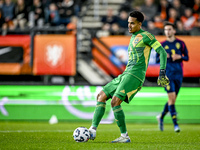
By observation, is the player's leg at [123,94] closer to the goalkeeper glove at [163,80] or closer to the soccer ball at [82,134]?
the goalkeeper glove at [163,80]

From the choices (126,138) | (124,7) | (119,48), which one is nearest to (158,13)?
(124,7)

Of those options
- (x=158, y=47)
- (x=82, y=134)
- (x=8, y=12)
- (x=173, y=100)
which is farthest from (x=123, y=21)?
(x=82, y=134)

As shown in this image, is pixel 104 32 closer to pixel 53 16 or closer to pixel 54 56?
pixel 54 56

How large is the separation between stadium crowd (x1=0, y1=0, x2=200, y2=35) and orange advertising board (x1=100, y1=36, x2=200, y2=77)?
414mm

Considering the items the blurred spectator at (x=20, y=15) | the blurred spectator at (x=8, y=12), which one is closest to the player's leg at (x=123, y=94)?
the blurred spectator at (x=20, y=15)

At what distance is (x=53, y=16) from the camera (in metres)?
15.0

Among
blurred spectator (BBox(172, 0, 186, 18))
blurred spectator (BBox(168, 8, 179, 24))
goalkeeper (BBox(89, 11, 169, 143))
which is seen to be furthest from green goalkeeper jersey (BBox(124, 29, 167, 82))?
blurred spectator (BBox(172, 0, 186, 18))

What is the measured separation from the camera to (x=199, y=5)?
16.8 meters

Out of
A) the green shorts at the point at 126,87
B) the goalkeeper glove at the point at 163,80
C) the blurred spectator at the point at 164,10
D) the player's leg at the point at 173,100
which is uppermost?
the blurred spectator at the point at 164,10

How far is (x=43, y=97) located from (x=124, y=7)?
17.3 ft

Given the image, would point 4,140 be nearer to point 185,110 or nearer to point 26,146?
point 26,146

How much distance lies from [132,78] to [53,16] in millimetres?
8452

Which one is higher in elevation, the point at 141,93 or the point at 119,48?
the point at 119,48

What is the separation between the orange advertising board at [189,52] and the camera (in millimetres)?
13055
